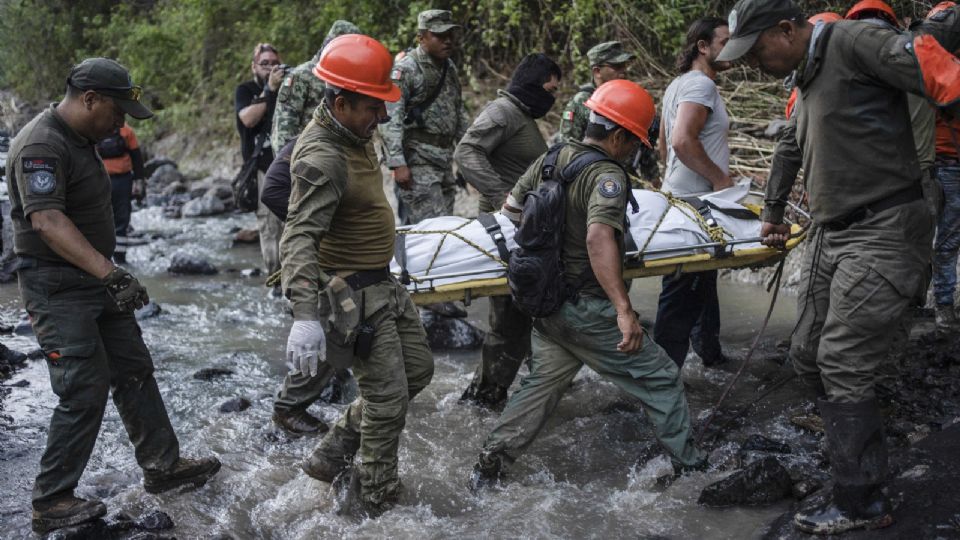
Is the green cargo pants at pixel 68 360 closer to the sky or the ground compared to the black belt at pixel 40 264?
closer to the ground

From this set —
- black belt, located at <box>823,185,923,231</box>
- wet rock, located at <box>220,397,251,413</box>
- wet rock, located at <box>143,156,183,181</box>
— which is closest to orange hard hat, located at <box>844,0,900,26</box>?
black belt, located at <box>823,185,923,231</box>

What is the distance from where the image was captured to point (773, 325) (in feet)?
24.0

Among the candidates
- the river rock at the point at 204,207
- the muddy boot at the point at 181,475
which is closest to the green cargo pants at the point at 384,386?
the muddy boot at the point at 181,475

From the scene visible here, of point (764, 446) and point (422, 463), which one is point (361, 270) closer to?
point (422, 463)

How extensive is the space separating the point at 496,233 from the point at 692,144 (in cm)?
131

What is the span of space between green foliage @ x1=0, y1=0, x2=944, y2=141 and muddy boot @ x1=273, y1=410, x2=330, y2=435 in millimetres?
7569

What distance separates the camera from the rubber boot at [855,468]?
3.51 metres

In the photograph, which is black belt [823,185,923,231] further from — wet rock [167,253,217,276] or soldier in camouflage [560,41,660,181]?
wet rock [167,253,217,276]

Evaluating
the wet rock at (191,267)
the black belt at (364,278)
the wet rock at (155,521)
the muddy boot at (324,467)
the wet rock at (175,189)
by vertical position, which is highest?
the black belt at (364,278)

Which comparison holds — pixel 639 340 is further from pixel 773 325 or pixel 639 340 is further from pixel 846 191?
pixel 773 325

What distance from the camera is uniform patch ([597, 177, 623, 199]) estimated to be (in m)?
4.03

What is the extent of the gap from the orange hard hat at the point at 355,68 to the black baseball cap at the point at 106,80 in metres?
0.94

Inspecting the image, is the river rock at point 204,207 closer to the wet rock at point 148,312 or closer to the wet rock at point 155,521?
the wet rock at point 148,312

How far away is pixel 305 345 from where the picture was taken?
3580 mm
